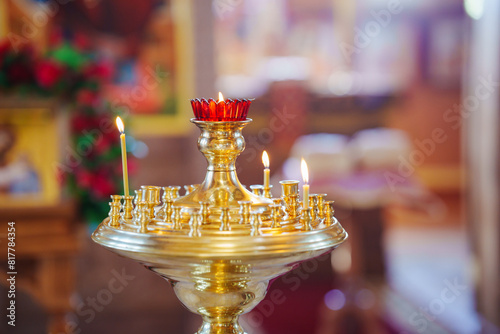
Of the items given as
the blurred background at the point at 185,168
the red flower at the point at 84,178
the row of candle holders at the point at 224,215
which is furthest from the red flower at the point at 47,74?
the row of candle holders at the point at 224,215

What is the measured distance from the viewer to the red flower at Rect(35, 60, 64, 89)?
2.95m

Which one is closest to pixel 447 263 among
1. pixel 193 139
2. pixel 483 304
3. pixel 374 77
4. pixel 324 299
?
pixel 324 299

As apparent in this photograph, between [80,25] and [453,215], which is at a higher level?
[80,25]

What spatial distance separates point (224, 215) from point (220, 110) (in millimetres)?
161

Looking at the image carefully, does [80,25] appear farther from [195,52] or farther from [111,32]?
[195,52]

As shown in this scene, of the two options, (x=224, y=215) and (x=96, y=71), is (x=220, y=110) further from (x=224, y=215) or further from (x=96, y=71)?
(x=96, y=71)

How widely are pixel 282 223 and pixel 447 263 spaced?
5892 millimetres

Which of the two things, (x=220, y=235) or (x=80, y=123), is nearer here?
(x=220, y=235)

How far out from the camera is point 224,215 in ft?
3.18

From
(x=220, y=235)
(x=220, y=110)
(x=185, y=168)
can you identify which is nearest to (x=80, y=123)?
(x=185, y=168)

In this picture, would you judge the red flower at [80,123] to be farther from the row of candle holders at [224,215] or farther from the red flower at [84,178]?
the row of candle holders at [224,215]

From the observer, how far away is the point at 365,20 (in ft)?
33.8

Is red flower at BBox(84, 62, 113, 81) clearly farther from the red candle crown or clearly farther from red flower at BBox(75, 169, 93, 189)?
the red candle crown

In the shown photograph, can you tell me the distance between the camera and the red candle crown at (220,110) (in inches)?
41.0
